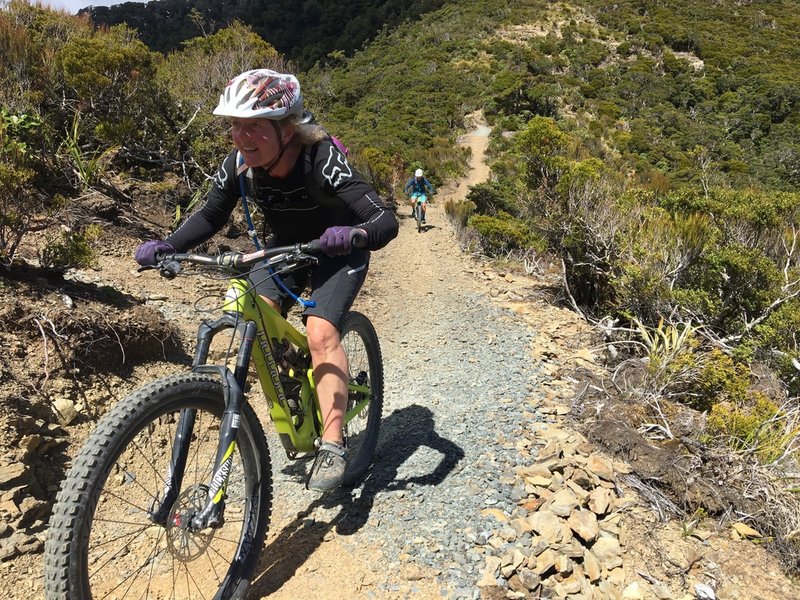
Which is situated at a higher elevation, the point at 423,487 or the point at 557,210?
the point at 423,487

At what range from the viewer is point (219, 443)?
2.14 meters

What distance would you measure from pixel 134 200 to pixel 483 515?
624 cm

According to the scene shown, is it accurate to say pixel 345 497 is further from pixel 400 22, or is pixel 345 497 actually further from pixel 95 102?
pixel 400 22

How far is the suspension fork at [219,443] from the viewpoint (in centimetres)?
200

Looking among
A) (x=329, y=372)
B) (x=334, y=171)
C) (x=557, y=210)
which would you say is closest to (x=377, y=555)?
(x=329, y=372)

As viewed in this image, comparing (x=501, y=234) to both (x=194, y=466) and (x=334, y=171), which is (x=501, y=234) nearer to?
(x=334, y=171)

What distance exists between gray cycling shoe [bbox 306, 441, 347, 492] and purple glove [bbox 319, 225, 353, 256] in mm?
1044

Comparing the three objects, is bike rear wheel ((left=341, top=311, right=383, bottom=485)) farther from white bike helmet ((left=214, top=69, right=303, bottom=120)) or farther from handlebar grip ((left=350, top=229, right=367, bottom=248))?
white bike helmet ((left=214, top=69, right=303, bottom=120))

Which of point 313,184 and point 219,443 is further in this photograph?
point 313,184

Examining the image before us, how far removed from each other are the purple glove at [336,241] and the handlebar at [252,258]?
21 mm

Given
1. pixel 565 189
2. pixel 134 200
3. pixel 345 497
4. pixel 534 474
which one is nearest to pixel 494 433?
pixel 534 474

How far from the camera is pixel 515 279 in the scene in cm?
859

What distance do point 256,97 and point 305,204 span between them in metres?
0.60

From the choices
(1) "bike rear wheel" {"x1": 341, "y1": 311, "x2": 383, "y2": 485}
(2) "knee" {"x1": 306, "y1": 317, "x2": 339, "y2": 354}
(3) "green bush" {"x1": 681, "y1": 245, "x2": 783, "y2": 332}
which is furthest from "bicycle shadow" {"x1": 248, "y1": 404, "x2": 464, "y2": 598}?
(3) "green bush" {"x1": 681, "y1": 245, "x2": 783, "y2": 332}
